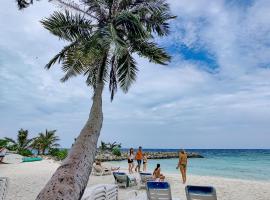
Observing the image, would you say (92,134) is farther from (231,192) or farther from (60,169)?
(231,192)

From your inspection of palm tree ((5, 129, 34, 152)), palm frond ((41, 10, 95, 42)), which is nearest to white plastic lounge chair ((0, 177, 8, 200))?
palm frond ((41, 10, 95, 42))

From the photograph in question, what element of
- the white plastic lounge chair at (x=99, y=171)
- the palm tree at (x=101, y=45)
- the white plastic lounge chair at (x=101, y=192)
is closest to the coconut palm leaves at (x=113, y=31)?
the palm tree at (x=101, y=45)

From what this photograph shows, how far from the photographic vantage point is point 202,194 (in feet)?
19.9

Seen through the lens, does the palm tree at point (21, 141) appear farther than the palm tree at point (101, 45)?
Yes

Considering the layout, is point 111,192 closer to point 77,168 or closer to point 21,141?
point 77,168

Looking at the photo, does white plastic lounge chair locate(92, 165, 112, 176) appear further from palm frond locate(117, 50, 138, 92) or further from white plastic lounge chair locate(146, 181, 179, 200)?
white plastic lounge chair locate(146, 181, 179, 200)

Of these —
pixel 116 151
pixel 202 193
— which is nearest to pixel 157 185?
pixel 202 193

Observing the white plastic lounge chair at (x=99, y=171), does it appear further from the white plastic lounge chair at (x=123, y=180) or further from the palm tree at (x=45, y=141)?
the palm tree at (x=45, y=141)

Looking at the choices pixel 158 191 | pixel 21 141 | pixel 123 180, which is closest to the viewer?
pixel 158 191

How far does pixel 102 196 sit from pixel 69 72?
5.08 m

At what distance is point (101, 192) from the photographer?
682 centimetres

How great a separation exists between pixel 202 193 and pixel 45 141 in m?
41.3

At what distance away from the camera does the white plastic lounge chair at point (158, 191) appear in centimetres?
654

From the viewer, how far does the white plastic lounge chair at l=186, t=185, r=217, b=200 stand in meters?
6.02
